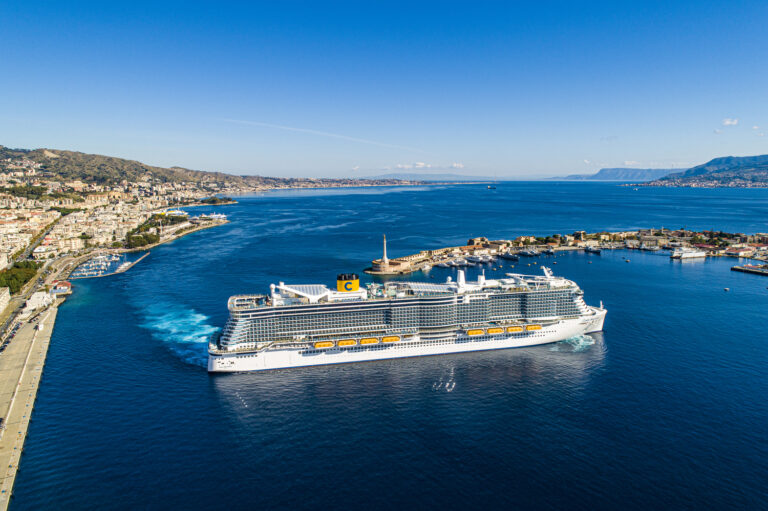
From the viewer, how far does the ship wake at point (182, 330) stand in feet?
103

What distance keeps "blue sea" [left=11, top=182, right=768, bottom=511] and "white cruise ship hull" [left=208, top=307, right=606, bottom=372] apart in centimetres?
66

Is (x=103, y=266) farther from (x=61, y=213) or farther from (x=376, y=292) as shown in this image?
(x=61, y=213)

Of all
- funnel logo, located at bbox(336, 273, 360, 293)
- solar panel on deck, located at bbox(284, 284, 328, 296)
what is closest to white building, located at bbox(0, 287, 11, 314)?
solar panel on deck, located at bbox(284, 284, 328, 296)

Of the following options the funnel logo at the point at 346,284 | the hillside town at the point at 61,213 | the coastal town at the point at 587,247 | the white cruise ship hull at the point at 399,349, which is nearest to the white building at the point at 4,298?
the hillside town at the point at 61,213

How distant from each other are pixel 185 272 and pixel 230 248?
2017 cm

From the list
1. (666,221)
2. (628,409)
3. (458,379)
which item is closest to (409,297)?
(458,379)

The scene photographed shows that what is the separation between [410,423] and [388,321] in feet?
30.7

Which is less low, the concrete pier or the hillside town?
the hillside town

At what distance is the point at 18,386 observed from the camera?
26359 millimetres

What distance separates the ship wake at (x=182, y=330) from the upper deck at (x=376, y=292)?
192 inches

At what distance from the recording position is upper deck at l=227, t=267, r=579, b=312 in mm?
30375

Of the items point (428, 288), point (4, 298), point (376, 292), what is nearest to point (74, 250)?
point (4, 298)

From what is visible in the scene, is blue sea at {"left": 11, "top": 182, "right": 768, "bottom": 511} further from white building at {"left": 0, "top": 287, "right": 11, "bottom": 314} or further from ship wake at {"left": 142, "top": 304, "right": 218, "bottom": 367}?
white building at {"left": 0, "top": 287, "right": 11, "bottom": 314}

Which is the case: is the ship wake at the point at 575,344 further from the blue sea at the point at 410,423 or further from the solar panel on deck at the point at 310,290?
the solar panel on deck at the point at 310,290
